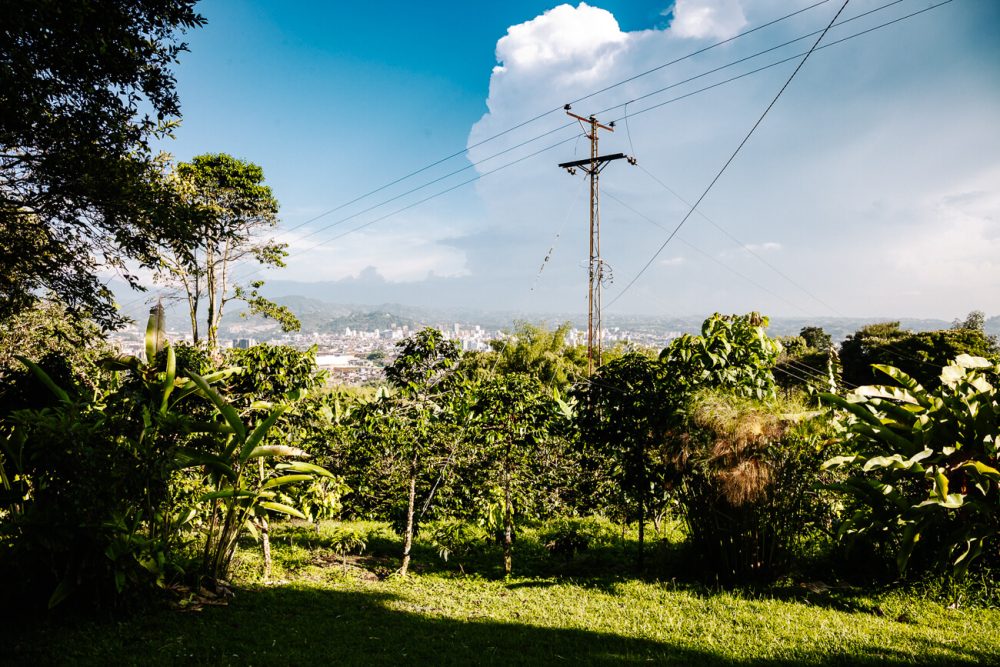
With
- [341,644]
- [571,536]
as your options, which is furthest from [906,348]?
[341,644]

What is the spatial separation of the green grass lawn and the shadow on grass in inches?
0.5

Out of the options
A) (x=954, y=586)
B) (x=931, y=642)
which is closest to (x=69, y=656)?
(x=931, y=642)

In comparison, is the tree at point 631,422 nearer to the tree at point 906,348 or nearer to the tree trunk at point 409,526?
the tree trunk at point 409,526

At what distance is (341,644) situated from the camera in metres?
3.49

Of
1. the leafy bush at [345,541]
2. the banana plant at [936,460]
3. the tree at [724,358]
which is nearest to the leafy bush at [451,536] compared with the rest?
the leafy bush at [345,541]

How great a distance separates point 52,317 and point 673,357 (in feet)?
37.6

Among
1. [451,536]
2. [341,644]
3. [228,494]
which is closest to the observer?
[341,644]

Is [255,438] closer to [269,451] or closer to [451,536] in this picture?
[269,451]

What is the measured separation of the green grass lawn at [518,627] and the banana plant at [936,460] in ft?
2.79

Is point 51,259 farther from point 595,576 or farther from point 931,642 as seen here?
point 931,642

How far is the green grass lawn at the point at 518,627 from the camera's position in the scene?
3.23 meters

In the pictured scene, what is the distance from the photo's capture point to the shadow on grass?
305cm

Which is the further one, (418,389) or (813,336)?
(813,336)

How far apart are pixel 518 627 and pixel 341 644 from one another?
1.39 m
